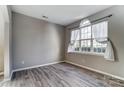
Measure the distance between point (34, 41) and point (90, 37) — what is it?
9.09 ft

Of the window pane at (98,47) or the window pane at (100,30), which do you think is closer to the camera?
the window pane at (100,30)

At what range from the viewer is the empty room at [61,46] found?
2.69 meters

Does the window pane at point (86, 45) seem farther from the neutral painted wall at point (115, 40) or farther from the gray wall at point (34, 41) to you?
the gray wall at point (34, 41)

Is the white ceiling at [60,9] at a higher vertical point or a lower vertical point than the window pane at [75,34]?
higher

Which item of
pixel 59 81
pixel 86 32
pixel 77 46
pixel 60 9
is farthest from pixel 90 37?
pixel 59 81

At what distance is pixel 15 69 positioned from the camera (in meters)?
3.59

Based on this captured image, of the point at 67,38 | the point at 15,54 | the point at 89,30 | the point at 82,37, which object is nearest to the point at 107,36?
the point at 89,30

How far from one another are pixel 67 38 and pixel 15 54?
3.11 meters

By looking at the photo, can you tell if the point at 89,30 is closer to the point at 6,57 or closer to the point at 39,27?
the point at 39,27

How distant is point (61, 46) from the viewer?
5.48m

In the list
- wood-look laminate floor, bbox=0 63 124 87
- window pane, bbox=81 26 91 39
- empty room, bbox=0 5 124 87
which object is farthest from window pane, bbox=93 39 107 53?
wood-look laminate floor, bbox=0 63 124 87

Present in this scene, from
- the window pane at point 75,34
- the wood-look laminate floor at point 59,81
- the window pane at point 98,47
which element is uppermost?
the window pane at point 75,34

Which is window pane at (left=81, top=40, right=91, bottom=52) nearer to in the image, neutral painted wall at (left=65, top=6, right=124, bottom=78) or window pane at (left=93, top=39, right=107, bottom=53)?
window pane at (left=93, top=39, right=107, bottom=53)

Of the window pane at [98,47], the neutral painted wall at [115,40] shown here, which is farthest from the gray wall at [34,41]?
the neutral painted wall at [115,40]
